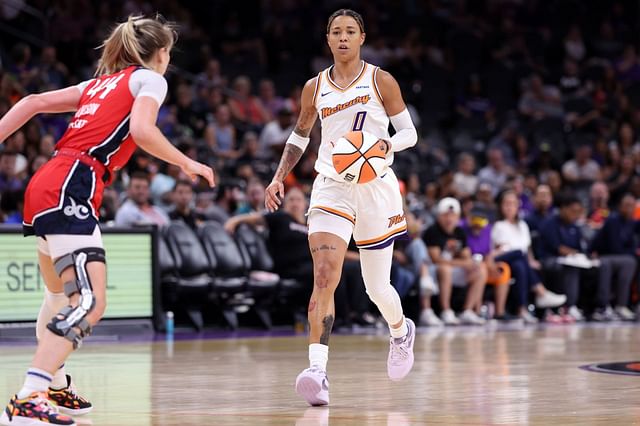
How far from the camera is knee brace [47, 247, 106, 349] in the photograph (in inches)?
196

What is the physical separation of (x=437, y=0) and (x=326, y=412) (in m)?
18.9

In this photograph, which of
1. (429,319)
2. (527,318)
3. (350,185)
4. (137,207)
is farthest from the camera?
(527,318)

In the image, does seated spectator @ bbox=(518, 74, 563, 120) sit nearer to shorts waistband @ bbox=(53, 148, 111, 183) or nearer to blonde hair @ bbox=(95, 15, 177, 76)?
blonde hair @ bbox=(95, 15, 177, 76)

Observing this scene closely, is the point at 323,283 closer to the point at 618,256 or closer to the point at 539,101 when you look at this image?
the point at 618,256

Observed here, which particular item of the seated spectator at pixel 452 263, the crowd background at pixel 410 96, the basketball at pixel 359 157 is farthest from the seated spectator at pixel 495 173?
the basketball at pixel 359 157

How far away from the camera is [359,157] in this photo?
20.8ft

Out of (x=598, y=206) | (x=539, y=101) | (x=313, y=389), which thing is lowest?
(x=313, y=389)

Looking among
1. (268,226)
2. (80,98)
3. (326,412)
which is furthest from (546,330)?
(80,98)

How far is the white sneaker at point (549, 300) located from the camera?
15.3 m

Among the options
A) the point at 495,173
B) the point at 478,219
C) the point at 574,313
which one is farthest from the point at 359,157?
the point at 495,173

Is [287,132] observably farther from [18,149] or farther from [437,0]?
[437,0]

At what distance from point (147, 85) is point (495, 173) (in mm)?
13386

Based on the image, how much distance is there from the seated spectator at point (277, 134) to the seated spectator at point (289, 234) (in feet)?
10.1

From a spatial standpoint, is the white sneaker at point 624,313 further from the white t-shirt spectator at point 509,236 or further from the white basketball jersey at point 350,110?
the white basketball jersey at point 350,110
